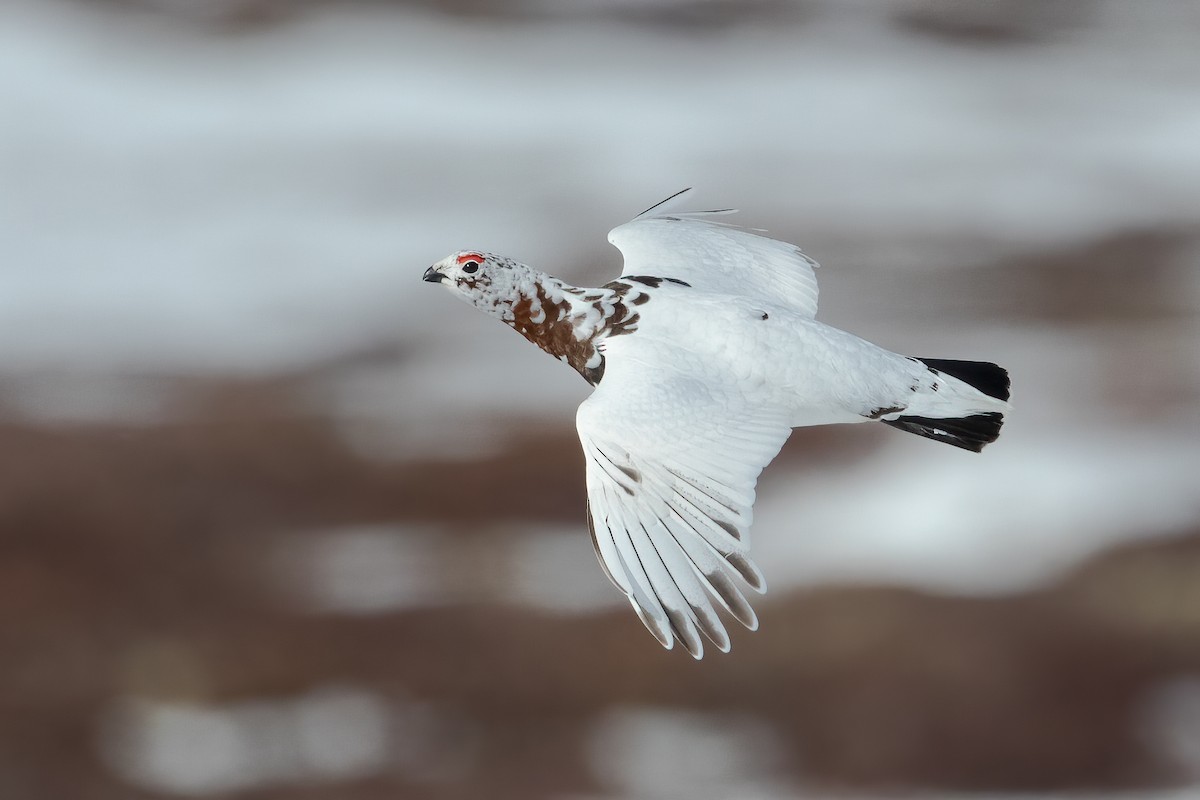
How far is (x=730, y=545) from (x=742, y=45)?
384cm

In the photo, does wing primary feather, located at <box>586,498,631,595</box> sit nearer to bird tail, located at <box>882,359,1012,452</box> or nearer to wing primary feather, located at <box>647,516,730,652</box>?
wing primary feather, located at <box>647,516,730,652</box>

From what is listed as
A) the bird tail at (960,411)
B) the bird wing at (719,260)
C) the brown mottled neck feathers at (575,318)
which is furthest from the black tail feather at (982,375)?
the brown mottled neck feathers at (575,318)

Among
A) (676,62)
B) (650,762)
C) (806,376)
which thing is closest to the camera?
(806,376)

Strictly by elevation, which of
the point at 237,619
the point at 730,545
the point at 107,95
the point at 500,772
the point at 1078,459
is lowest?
the point at 500,772

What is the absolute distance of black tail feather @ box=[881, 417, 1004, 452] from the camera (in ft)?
4.53

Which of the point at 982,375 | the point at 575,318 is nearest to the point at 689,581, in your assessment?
the point at 575,318

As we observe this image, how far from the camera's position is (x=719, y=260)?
5.14ft

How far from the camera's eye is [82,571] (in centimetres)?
294

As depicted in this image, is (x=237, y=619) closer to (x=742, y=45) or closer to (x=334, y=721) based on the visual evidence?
(x=334, y=721)

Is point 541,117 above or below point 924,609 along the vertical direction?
above

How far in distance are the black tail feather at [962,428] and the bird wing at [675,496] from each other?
236 mm

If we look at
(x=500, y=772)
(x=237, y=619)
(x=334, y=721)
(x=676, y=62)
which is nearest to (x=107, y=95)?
(x=676, y=62)

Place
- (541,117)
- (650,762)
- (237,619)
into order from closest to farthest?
(650,762)
(237,619)
(541,117)

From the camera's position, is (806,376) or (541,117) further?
(541,117)
